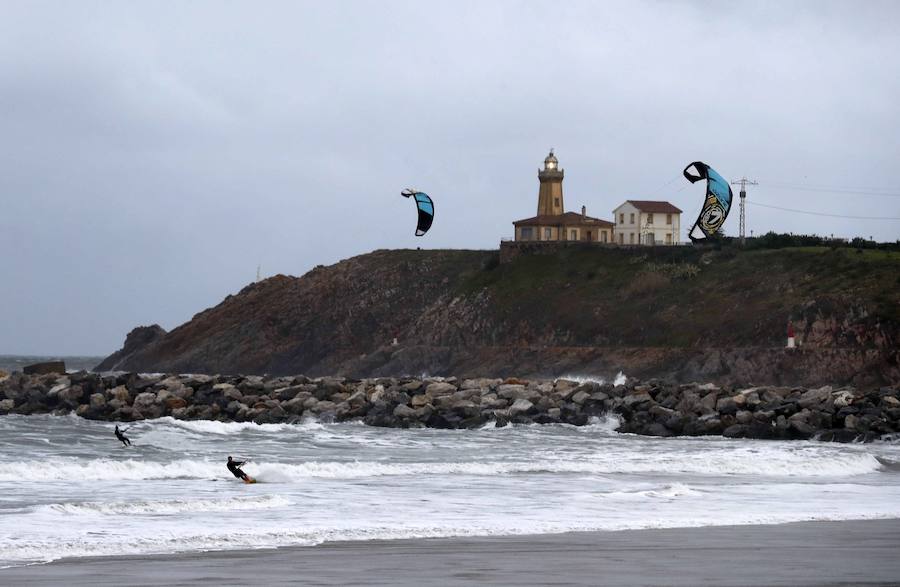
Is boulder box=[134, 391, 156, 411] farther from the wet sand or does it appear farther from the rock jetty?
the wet sand

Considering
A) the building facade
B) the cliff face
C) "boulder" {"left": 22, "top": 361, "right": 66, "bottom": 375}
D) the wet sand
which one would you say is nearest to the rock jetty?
"boulder" {"left": 22, "top": 361, "right": 66, "bottom": 375}

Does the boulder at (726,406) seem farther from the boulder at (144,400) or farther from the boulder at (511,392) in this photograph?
the boulder at (144,400)

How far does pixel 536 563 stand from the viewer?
11711mm

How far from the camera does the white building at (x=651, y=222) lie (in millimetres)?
77125

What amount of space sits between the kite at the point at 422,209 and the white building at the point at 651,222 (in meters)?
15.3

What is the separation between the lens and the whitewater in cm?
1395

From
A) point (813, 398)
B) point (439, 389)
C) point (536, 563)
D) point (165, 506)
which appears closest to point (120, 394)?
point (439, 389)

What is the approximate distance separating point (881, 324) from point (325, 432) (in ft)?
94.0

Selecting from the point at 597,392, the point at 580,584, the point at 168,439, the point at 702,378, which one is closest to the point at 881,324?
the point at 702,378

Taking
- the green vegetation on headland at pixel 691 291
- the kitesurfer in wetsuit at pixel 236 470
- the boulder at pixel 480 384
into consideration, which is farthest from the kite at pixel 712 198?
the kitesurfer in wetsuit at pixel 236 470

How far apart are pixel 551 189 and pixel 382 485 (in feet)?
207

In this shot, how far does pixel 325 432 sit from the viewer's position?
28.0 m

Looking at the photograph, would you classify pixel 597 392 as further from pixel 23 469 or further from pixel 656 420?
pixel 23 469

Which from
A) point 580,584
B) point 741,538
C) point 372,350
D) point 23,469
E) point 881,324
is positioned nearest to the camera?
point 580,584
